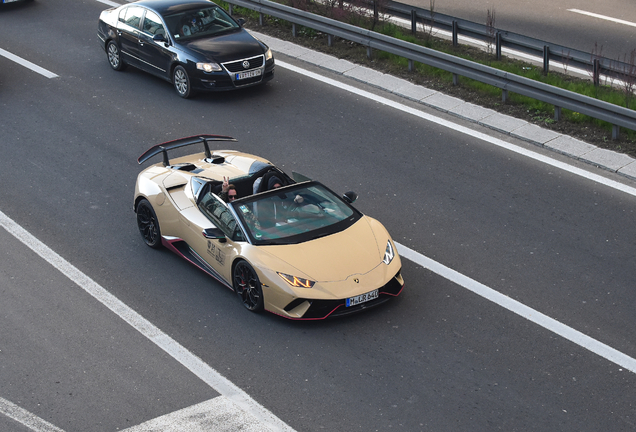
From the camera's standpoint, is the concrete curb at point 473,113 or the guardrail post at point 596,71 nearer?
the concrete curb at point 473,113

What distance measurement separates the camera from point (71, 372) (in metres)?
8.41

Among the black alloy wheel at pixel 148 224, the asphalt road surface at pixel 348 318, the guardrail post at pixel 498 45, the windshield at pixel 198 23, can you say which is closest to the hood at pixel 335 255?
the asphalt road surface at pixel 348 318

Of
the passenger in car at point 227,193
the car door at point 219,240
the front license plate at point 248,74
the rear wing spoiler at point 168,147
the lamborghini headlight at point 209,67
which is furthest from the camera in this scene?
the front license plate at point 248,74

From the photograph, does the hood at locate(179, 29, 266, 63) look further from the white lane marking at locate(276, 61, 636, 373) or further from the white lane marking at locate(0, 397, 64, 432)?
the white lane marking at locate(0, 397, 64, 432)

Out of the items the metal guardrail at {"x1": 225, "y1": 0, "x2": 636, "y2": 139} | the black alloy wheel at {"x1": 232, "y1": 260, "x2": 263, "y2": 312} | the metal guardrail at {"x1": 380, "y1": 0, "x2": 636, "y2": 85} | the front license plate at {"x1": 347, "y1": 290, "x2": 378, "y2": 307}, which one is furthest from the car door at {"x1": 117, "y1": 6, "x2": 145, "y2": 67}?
the front license plate at {"x1": 347, "y1": 290, "x2": 378, "y2": 307}

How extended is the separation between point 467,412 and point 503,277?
2548 mm

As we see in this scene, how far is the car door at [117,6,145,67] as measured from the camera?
16062 millimetres

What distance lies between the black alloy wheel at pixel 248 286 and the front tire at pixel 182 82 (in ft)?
22.2

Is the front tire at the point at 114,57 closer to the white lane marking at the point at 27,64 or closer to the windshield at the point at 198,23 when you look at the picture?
the white lane marking at the point at 27,64

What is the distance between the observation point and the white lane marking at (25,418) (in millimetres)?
7633

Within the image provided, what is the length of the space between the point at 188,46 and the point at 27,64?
165 inches

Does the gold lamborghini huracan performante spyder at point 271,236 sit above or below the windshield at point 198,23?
below

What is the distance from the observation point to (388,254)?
30.6 feet

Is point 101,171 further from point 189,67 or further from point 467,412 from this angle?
point 467,412
